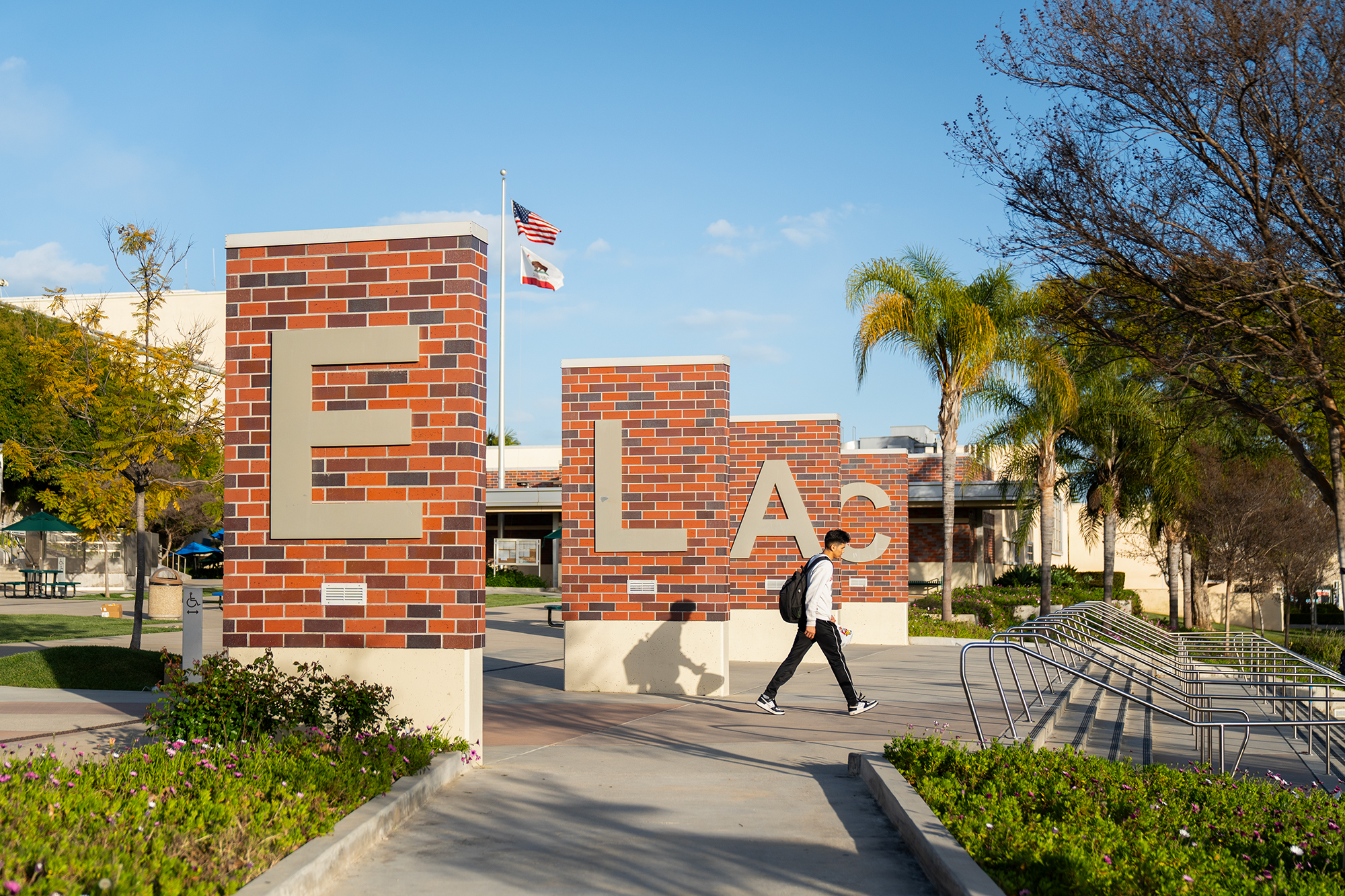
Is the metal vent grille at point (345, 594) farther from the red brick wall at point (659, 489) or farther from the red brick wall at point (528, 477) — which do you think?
the red brick wall at point (528, 477)

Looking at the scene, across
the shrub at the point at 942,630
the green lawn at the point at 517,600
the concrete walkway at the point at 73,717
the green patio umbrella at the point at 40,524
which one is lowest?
the green lawn at the point at 517,600

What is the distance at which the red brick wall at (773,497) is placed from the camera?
17.8 metres

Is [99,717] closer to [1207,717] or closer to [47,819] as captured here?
[47,819]

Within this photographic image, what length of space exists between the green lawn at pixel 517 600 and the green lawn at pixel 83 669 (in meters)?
19.4

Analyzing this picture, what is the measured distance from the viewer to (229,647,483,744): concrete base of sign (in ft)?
26.6

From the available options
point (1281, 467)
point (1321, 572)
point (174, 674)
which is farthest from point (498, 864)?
point (1321, 572)

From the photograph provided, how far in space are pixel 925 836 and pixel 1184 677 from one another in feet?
25.7

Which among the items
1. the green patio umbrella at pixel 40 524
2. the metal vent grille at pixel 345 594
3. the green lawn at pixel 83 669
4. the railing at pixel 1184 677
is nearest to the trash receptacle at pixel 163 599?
the green patio umbrella at pixel 40 524

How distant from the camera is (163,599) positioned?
82.9 feet

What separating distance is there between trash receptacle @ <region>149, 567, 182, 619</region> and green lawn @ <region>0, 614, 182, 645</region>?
2.53 feet

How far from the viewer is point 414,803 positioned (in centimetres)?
669

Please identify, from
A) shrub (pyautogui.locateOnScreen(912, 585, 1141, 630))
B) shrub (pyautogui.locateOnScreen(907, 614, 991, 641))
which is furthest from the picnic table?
shrub (pyautogui.locateOnScreen(912, 585, 1141, 630))

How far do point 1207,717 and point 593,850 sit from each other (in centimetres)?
585

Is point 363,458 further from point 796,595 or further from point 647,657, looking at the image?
point 647,657
